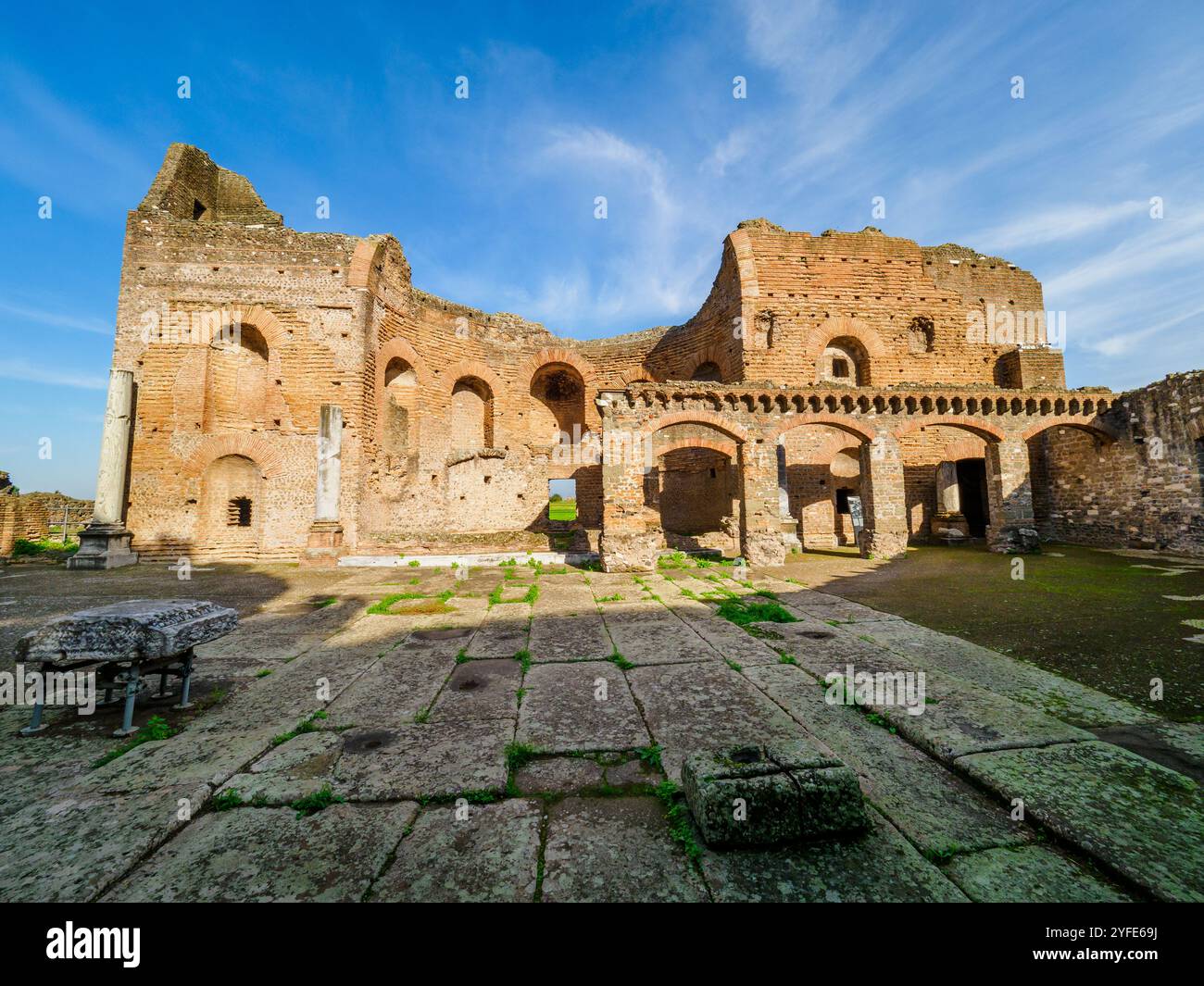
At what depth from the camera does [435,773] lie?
96.2 inches

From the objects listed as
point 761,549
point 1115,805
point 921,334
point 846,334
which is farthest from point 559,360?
point 1115,805

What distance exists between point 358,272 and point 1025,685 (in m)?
16.7

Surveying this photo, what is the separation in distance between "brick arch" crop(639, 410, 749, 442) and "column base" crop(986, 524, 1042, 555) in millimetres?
7542

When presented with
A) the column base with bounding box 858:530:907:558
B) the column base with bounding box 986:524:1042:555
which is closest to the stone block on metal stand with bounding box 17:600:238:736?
the column base with bounding box 858:530:907:558

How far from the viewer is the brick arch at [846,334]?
51.0 ft

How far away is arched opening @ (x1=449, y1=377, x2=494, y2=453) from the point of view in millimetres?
17500

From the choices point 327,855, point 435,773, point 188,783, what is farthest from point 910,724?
point 188,783

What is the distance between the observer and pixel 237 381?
13852mm

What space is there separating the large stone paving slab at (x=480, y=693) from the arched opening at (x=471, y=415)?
14.0m

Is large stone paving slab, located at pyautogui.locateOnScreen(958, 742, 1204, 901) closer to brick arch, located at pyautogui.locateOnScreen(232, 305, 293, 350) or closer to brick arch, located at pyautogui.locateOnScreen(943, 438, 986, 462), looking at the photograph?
brick arch, located at pyautogui.locateOnScreen(943, 438, 986, 462)

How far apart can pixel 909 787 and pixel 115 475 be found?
713 inches

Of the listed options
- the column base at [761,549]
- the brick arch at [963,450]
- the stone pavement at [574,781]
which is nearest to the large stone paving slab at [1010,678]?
the stone pavement at [574,781]

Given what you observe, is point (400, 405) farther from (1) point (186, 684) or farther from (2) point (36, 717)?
(2) point (36, 717)
